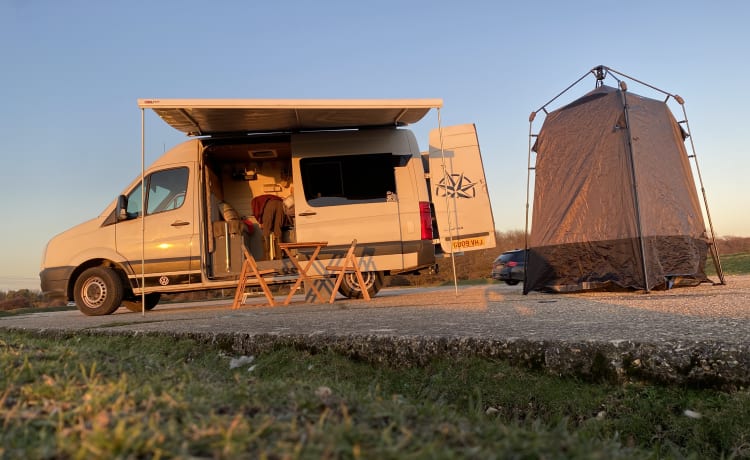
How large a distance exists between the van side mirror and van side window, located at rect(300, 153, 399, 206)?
2782mm

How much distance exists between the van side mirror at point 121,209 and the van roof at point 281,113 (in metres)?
1.42

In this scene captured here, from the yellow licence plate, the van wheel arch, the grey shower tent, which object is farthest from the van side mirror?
the grey shower tent

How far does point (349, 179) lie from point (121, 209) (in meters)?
3.56

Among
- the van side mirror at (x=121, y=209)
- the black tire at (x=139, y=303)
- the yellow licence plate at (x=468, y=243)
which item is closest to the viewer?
the van side mirror at (x=121, y=209)

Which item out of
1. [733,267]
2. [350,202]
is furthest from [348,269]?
[733,267]

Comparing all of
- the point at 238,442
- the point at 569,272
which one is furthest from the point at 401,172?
the point at 238,442

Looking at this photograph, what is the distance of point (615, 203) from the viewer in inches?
274

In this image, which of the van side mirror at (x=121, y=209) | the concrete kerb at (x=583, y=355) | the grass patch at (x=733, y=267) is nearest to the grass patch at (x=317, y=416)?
the concrete kerb at (x=583, y=355)

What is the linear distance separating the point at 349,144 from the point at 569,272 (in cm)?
385

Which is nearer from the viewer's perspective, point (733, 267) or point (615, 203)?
point (615, 203)

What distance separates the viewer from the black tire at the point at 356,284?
8.55m

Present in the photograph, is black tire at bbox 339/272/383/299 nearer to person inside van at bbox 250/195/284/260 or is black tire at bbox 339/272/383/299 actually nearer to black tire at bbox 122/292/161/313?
person inside van at bbox 250/195/284/260

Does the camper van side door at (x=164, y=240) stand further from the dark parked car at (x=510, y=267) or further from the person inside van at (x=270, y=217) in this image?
the dark parked car at (x=510, y=267)

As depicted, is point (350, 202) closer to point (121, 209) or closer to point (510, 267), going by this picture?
point (121, 209)
